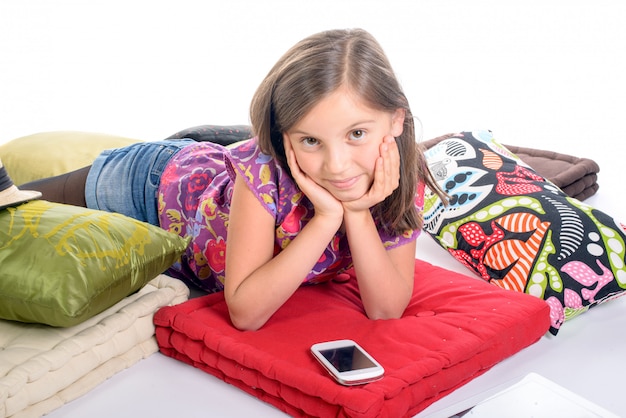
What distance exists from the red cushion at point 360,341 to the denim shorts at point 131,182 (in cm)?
41

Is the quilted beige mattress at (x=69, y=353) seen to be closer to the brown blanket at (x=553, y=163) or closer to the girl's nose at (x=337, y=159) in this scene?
the girl's nose at (x=337, y=159)

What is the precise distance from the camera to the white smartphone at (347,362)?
4.33ft

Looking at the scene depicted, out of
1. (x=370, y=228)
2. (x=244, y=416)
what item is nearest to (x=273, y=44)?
(x=370, y=228)

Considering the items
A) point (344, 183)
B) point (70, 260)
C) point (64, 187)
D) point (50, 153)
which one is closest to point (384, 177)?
point (344, 183)

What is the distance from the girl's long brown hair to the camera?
4.55ft

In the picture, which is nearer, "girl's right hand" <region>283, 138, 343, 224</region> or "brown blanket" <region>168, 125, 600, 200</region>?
"girl's right hand" <region>283, 138, 343, 224</region>

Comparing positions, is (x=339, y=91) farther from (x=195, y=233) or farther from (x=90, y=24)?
(x=90, y=24)

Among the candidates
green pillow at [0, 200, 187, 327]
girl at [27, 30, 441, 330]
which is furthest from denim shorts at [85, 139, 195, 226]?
green pillow at [0, 200, 187, 327]

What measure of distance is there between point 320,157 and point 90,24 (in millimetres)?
2531

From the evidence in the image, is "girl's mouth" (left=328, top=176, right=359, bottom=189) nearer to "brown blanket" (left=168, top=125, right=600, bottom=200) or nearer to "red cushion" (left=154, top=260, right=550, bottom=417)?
"red cushion" (left=154, top=260, right=550, bottom=417)

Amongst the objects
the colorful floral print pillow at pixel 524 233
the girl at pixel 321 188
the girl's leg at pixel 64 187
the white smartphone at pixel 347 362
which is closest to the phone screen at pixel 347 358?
the white smartphone at pixel 347 362

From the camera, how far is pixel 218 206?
5.81 feet

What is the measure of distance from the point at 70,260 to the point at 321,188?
494 millimetres

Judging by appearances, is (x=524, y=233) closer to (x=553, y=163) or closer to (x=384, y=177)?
(x=384, y=177)
